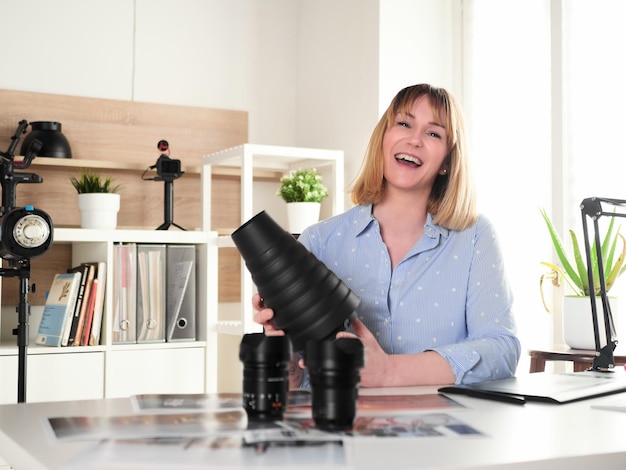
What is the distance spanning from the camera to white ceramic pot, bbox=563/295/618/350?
2475 millimetres

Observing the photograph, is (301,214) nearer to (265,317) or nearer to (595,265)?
(595,265)

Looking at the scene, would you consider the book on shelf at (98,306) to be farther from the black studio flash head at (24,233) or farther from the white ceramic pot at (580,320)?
the white ceramic pot at (580,320)

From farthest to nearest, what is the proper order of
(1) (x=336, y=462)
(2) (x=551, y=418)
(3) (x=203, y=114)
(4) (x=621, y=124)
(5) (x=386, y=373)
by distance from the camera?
(3) (x=203, y=114) < (4) (x=621, y=124) < (5) (x=386, y=373) < (2) (x=551, y=418) < (1) (x=336, y=462)

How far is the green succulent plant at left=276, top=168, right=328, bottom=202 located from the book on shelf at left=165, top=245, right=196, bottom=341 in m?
0.45

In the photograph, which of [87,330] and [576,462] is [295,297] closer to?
[576,462]

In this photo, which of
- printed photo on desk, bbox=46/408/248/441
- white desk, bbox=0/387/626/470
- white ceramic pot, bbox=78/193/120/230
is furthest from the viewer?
white ceramic pot, bbox=78/193/120/230

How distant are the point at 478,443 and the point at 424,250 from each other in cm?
92

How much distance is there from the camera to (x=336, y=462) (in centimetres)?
83

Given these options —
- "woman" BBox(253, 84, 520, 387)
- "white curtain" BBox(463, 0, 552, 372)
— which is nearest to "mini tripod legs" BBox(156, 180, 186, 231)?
"white curtain" BBox(463, 0, 552, 372)

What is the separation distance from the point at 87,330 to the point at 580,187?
5.85ft

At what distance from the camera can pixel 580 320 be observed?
8.18ft

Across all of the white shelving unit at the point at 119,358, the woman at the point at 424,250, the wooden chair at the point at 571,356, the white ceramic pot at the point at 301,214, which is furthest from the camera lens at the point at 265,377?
the white ceramic pot at the point at 301,214

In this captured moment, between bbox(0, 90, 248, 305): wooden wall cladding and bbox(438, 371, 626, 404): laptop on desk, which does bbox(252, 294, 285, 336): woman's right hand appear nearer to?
bbox(438, 371, 626, 404): laptop on desk

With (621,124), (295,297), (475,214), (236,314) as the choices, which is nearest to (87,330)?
(236,314)
